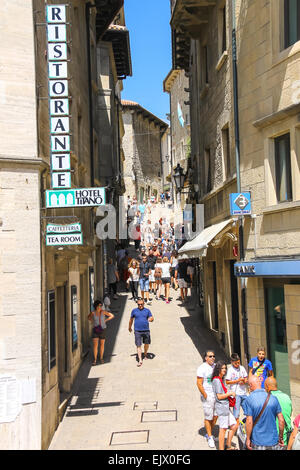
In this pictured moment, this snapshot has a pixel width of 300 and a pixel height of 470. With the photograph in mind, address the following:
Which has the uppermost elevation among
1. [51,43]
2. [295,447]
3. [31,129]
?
[51,43]

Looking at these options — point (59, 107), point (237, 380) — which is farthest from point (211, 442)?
point (59, 107)

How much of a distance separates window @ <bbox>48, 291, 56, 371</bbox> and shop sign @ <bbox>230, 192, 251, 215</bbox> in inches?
163

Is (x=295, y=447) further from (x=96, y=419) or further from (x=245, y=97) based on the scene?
(x=245, y=97)

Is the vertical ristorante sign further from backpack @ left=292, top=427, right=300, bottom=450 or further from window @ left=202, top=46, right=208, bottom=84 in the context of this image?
window @ left=202, top=46, right=208, bottom=84

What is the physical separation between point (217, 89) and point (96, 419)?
9.04m

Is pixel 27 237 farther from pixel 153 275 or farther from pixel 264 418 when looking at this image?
pixel 153 275

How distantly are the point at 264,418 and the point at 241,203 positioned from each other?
5422mm

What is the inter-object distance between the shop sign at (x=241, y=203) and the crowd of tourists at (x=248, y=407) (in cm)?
319

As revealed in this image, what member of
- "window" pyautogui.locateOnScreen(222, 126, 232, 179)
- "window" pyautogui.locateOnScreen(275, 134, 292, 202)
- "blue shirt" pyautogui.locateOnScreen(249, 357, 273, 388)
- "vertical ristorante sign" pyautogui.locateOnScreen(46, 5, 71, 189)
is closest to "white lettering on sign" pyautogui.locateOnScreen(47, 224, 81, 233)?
"vertical ristorante sign" pyautogui.locateOnScreen(46, 5, 71, 189)

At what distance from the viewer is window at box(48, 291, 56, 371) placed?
9508 millimetres

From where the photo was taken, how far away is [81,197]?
9.38 meters

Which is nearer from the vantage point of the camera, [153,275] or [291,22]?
[291,22]

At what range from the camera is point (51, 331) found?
9.77m

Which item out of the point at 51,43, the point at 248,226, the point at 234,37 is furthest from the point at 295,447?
the point at 234,37
